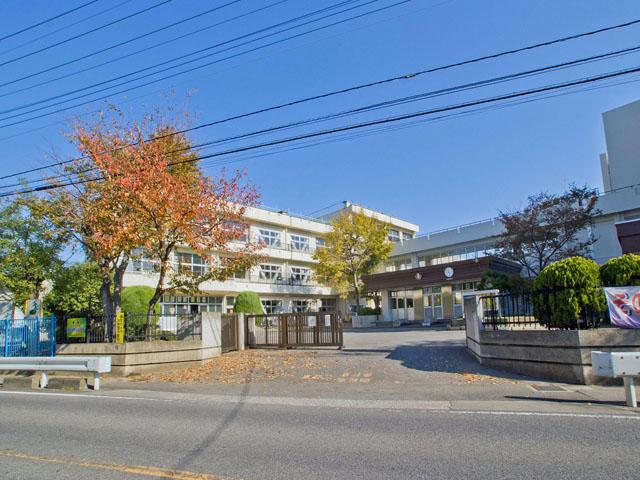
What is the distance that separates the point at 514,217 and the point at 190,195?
19.2 m

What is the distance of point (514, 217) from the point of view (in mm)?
27297

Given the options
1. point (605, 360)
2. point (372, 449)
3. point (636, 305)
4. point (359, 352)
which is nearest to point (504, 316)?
point (636, 305)

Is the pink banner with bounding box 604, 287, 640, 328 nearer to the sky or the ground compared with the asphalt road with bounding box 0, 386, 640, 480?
nearer to the sky

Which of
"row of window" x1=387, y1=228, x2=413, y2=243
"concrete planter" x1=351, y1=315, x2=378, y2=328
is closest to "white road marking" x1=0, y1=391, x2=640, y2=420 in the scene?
"concrete planter" x1=351, y1=315, x2=378, y2=328

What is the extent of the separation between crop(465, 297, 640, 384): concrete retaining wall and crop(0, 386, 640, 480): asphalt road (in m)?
3.37

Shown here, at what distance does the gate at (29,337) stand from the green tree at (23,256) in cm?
317

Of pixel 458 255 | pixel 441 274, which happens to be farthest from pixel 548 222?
pixel 458 255

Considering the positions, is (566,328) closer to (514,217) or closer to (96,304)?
(514,217)

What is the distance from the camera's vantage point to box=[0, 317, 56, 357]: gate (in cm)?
1655

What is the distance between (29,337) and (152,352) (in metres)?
5.22

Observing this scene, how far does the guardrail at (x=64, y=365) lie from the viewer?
12.2m

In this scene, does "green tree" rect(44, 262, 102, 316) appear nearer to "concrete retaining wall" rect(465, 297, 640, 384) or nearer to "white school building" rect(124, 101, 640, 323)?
"white school building" rect(124, 101, 640, 323)

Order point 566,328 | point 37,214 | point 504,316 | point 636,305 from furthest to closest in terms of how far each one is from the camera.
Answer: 1. point 37,214
2. point 504,316
3. point 566,328
4. point 636,305

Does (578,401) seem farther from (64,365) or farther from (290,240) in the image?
(290,240)
